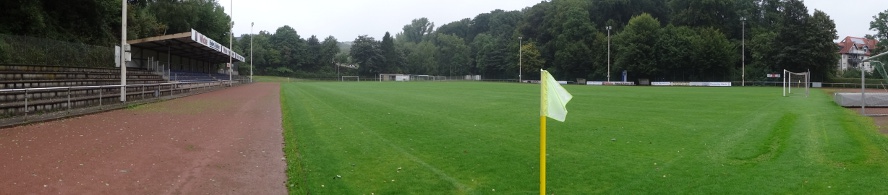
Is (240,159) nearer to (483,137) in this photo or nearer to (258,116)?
(483,137)

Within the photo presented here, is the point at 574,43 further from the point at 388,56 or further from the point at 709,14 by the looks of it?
the point at 388,56

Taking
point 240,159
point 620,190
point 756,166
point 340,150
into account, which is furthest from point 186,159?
point 756,166

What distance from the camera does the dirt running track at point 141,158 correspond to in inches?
249

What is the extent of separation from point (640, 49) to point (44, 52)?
2857 inches

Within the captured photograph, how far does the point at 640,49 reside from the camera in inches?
3105

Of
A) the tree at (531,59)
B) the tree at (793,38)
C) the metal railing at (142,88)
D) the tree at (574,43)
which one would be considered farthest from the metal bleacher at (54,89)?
the tree at (531,59)

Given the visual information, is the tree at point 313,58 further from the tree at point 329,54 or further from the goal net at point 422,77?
the goal net at point 422,77

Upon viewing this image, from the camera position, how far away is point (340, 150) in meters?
9.06

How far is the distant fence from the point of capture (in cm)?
2158

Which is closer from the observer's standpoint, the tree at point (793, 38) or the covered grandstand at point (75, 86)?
the covered grandstand at point (75, 86)

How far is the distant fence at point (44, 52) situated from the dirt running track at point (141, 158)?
11670mm

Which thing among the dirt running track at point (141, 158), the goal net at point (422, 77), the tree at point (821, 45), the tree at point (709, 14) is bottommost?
the dirt running track at point (141, 158)

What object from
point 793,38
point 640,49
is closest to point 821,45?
point 793,38

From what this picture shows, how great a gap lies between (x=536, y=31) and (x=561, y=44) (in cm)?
1383
